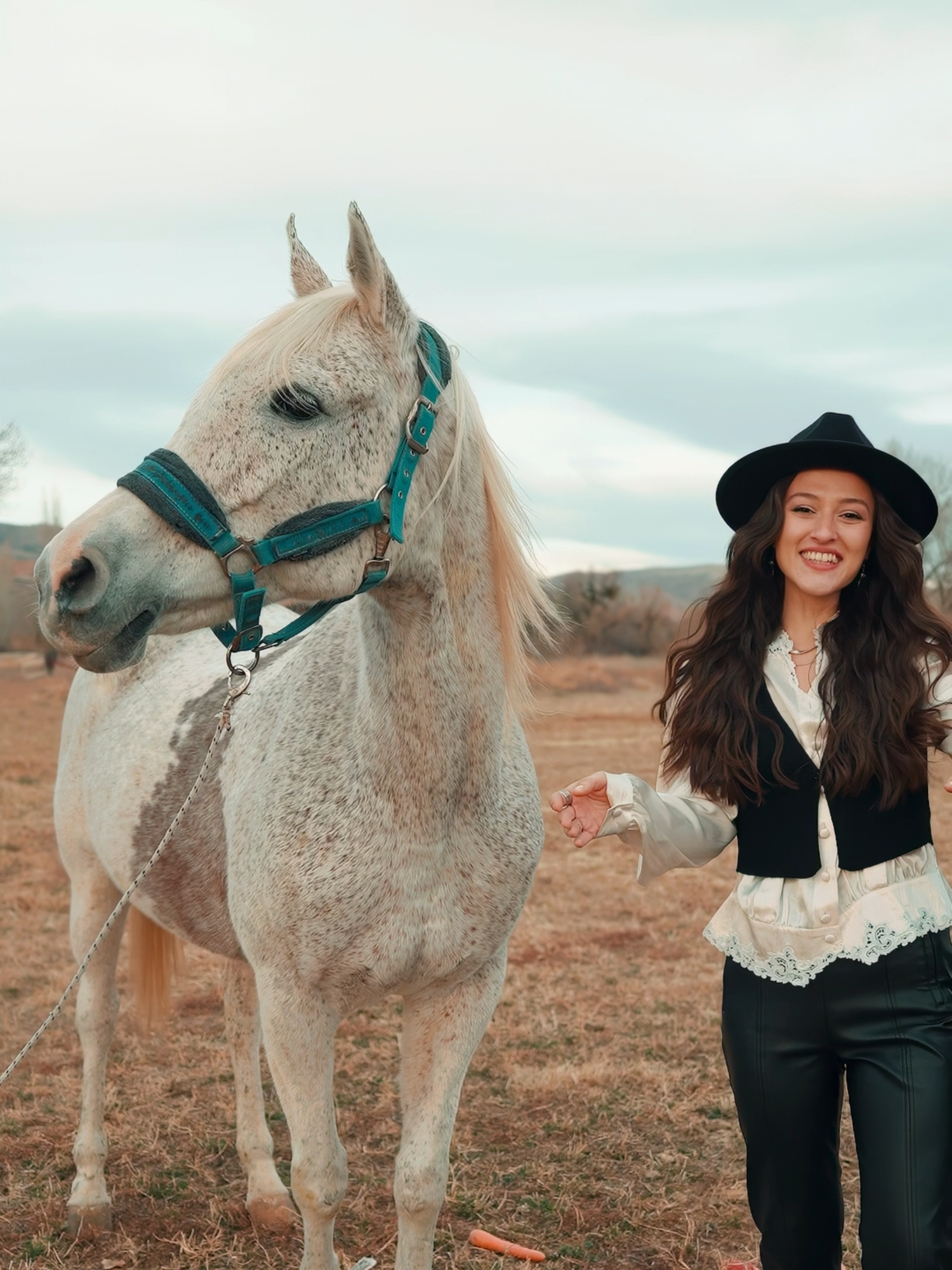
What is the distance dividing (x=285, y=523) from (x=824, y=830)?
1.24m

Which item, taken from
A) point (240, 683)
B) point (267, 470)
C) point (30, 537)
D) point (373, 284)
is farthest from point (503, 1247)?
point (30, 537)

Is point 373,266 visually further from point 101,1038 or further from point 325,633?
point 101,1038

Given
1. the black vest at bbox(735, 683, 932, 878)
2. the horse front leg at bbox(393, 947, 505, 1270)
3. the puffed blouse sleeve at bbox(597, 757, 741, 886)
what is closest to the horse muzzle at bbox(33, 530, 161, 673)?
the puffed blouse sleeve at bbox(597, 757, 741, 886)

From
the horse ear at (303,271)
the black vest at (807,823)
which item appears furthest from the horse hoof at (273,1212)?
the horse ear at (303,271)

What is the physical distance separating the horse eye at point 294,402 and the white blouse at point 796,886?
3.21ft

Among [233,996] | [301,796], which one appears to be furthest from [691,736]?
[233,996]

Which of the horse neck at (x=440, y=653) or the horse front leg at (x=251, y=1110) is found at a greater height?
the horse neck at (x=440, y=653)

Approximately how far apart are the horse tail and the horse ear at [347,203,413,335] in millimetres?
2653

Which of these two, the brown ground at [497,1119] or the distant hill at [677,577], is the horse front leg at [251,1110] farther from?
the distant hill at [677,577]

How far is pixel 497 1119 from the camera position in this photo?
432 centimetres

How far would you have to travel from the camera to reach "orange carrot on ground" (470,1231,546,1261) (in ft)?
10.8

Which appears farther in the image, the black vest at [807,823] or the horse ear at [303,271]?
the horse ear at [303,271]

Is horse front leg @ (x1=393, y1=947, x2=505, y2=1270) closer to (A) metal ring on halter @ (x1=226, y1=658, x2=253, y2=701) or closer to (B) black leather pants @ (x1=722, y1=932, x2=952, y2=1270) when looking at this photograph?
(B) black leather pants @ (x1=722, y1=932, x2=952, y2=1270)

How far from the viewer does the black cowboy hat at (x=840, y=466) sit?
7.87ft
